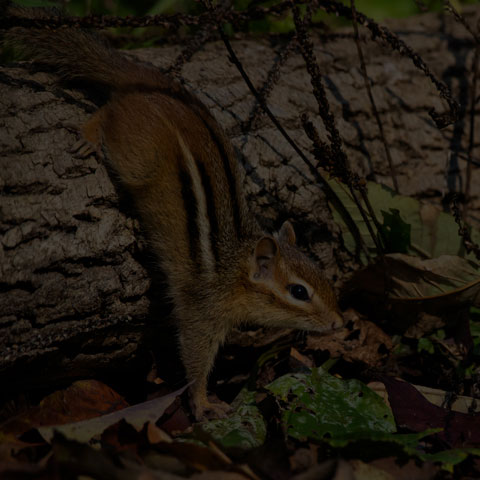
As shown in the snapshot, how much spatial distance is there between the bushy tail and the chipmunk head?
1.13 meters

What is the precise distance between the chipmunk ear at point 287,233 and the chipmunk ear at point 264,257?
17 centimetres

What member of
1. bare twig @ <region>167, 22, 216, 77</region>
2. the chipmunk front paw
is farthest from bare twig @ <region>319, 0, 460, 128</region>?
the chipmunk front paw

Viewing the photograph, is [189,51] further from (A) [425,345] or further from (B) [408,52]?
(A) [425,345]

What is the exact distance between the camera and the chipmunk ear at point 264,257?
3.11 m

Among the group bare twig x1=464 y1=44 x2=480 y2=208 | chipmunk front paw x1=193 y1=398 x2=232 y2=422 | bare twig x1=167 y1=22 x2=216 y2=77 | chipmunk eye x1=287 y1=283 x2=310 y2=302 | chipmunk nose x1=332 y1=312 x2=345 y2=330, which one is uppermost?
bare twig x1=167 y1=22 x2=216 y2=77

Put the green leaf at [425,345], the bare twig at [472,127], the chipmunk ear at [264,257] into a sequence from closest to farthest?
the chipmunk ear at [264,257]
the green leaf at [425,345]
the bare twig at [472,127]

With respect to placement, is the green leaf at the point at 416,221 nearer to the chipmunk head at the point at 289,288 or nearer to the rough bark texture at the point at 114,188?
the rough bark texture at the point at 114,188

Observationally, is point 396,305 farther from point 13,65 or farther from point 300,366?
point 13,65

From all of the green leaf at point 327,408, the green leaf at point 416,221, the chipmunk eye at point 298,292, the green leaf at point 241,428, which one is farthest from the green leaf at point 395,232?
the green leaf at point 241,428

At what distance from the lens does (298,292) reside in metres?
3.25

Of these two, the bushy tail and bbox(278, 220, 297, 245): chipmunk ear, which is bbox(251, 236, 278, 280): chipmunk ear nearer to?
bbox(278, 220, 297, 245): chipmunk ear

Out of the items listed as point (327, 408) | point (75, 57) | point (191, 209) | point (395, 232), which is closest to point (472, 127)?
point (395, 232)

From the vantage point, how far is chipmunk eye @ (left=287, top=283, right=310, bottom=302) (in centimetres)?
322

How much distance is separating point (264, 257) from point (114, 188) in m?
0.95
